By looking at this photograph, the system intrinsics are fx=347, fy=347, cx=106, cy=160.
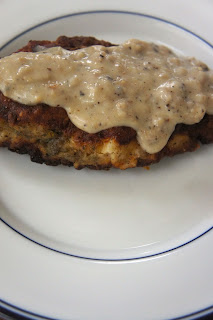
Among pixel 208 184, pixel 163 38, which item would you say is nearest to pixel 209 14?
pixel 163 38

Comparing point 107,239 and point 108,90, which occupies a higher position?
point 108,90

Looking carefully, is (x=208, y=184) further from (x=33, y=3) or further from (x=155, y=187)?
(x=33, y=3)

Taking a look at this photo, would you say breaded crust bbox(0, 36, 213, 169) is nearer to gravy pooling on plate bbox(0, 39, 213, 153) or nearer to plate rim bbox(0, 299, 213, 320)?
gravy pooling on plate bbox(0, 39, 213, 153)

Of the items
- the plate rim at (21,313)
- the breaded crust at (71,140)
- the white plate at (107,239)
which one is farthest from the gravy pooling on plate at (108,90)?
the plate rim at (21,313)

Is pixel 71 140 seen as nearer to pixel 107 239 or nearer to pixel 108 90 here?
pixel 108 90

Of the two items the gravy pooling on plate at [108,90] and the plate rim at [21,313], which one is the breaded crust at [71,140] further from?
the plate rim at [21,313]

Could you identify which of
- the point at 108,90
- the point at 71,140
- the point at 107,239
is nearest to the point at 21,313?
the point at 107,239

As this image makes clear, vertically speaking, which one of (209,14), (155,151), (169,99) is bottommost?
(155,151)
